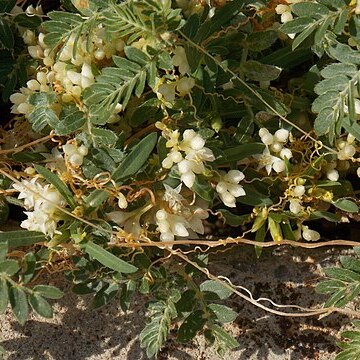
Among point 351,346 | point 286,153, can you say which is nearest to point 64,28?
point 286,153

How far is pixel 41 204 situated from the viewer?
1571 mm

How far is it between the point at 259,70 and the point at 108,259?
1.49 feet

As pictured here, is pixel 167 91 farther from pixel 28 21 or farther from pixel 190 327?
pixel 190 327

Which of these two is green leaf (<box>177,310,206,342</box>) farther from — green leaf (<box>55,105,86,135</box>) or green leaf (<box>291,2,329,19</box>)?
green leaf (<box>291,2,329,19</box>)

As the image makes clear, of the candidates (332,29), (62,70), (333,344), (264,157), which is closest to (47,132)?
(62,70)

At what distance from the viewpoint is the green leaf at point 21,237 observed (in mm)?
1565

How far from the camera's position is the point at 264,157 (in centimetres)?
165

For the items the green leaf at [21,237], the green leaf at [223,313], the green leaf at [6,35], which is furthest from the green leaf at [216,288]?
the green leaf at [6,35]

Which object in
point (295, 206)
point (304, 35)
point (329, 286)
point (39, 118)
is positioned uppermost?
point (304, 35)

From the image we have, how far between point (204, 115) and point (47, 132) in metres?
0.31

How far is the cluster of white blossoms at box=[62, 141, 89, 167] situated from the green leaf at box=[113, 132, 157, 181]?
7cm

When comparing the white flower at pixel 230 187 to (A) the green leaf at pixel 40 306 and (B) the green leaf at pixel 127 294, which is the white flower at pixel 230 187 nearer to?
(B) the green leaf at pixel 127 294

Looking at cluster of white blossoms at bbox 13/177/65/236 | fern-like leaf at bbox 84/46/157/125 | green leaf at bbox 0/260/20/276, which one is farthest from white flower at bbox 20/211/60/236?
fern-like leaf at bbox 84/46/157/125

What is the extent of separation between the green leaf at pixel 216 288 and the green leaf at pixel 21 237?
0.33 metres
